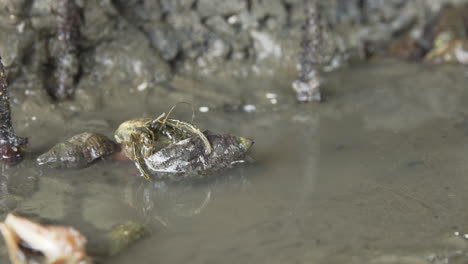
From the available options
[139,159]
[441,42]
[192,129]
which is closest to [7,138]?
[139,159]

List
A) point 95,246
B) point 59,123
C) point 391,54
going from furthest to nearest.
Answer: point 391,54
point 59,123
point 95,246

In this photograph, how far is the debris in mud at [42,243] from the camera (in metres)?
3.31

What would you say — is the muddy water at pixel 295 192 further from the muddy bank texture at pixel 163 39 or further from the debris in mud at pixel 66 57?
the muddy bank texture at pixel 163 39

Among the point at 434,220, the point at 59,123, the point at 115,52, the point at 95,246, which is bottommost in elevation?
the point at 434,220

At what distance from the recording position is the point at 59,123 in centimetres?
540

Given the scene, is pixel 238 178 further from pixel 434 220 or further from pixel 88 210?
pixel 434 220

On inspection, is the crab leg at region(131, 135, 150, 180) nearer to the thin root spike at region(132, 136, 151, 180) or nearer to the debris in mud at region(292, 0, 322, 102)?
the thin root spike at region(132, 136, 151, 180)

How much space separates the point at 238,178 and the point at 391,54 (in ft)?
14.5

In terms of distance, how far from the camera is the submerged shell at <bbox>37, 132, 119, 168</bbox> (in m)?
4.49

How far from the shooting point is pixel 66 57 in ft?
19.4

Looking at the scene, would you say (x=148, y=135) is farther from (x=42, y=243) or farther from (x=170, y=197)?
(x=42, y=243)

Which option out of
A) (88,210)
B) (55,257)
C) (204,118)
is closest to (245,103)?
(204,118)

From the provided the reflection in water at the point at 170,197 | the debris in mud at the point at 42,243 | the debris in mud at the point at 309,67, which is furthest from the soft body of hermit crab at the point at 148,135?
the debris in mud at the point at 309,67

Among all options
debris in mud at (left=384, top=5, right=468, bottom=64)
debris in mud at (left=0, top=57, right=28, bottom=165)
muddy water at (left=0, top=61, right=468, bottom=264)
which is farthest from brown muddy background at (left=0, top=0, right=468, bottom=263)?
debris in mud at (left=384, top=5, right=468, bottom=64)
